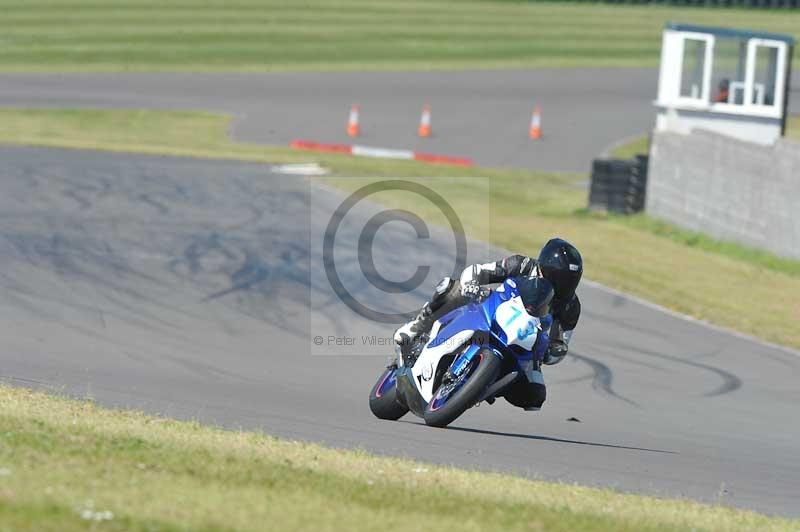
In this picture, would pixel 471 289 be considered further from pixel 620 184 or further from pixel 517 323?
pixel 620 184

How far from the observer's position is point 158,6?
5622cm

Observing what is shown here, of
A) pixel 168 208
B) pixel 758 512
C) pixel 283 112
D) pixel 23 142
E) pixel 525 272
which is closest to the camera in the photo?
pixel 758 512

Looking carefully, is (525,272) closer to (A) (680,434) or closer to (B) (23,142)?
(A) (680,434)

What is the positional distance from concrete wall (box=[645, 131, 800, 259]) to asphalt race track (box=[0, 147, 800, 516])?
8.05 ft

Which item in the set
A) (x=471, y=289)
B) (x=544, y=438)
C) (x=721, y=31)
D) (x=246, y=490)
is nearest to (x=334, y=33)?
(x=721, y=31)

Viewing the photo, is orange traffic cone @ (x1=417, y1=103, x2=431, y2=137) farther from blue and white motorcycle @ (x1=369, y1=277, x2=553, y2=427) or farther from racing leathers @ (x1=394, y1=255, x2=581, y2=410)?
blue and white motorcycle @ (x1=369, y1=277, x2=553, y2=427)

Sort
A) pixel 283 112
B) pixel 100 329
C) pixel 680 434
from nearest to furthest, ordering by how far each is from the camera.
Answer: pixel 680 434
pixel 100 329
pixel 283 112

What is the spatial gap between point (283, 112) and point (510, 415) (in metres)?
25.8

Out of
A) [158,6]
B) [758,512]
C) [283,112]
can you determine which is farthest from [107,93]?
[758,512]

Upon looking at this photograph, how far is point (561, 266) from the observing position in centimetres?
908

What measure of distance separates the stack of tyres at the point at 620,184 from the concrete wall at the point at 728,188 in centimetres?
19

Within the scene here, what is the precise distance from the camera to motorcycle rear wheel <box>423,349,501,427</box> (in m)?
8.79

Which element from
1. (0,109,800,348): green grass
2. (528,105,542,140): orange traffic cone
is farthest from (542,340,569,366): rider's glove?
(528,105,542,140): orange traffic cone

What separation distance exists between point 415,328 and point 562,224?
13.7 m
